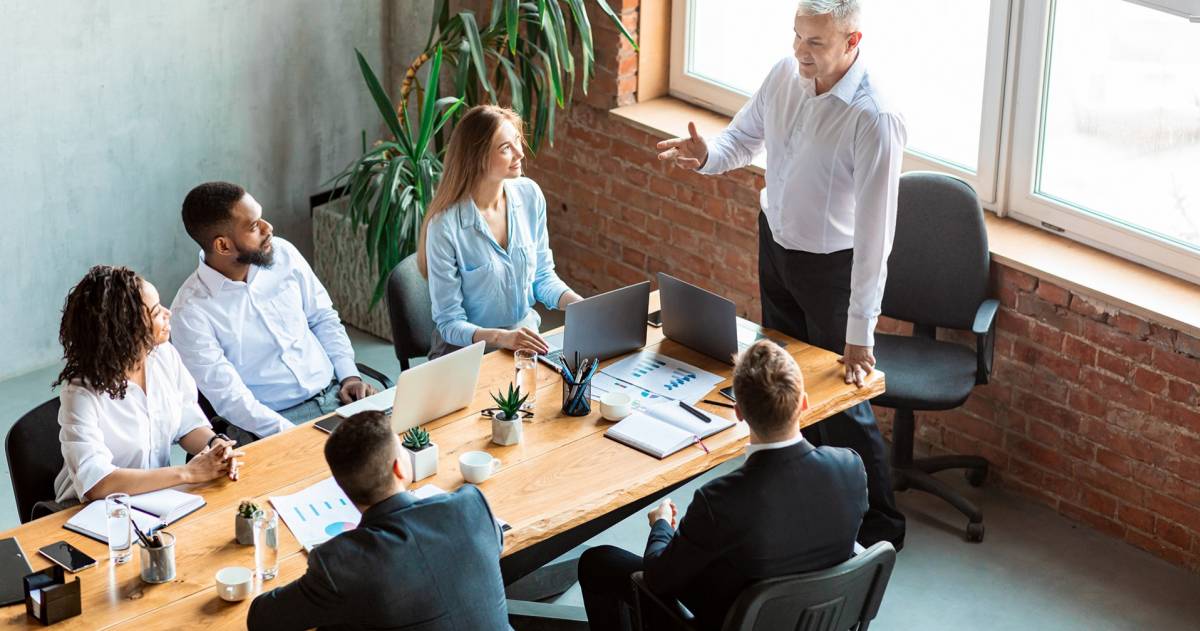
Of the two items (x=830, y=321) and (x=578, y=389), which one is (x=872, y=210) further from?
(x=578, y=389)

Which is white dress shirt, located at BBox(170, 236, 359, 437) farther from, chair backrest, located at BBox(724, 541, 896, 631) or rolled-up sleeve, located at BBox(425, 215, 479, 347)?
chair backrest, located at BBox(724, 541, 896, 631)

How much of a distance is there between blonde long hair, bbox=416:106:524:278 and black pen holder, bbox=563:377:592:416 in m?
0.83

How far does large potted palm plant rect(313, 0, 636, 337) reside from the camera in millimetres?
5660

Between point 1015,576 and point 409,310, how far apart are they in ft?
7.33

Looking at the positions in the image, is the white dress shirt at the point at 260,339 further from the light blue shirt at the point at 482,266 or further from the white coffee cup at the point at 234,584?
the white coffee cup at the point at 234,584

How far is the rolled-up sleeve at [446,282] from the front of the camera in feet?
14.5

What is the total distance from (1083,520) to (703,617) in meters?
2.28

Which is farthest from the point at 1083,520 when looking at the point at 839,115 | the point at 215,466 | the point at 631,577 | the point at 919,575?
the point at 215,466

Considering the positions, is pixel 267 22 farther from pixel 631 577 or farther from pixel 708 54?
pixel 631 577

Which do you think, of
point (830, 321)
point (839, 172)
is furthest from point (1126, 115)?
point (830, 321)

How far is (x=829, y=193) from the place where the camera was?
14.1 ft

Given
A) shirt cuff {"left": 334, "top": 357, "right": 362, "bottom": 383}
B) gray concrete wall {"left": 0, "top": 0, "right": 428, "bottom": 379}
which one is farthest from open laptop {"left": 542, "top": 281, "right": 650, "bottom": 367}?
gray concrete wall {"left": 0, "top": 0, "right": 428, "bottom": 379}

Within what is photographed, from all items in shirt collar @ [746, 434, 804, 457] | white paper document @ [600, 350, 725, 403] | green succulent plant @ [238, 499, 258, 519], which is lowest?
green succulent plant @ [238, 499, 258, 519]

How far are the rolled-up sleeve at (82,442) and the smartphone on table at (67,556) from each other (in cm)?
23
